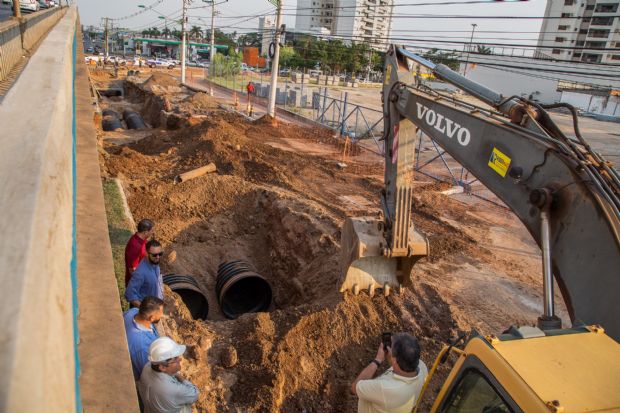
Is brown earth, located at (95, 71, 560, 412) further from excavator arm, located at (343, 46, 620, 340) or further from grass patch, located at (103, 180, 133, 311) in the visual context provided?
excavator arm, located at (343, 46, 620, 340)

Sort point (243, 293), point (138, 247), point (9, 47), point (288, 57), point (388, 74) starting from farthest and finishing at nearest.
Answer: point (288, 57) → point (243, 293) → point (9, 47) → point (388, 74) → point (138, 247)

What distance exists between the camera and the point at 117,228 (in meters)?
8.70

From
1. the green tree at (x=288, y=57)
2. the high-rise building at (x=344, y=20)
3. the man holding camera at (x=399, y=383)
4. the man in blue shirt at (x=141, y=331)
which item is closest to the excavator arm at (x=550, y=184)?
the man holding camera at (x=399, y=383)

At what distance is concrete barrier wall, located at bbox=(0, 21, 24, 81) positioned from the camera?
7062 mm

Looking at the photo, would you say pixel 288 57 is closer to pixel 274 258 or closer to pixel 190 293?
pixel 274 258

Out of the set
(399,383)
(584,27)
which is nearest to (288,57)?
(584,27)

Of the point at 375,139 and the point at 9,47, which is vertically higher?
the point at 9,47

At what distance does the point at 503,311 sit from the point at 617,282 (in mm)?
5795

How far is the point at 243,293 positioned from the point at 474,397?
691cm

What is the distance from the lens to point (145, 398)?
156 inches

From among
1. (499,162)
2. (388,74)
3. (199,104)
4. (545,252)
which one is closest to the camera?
(545,252)

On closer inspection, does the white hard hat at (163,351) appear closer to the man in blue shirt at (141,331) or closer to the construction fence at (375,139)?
the man in blue shirt at (141,331)

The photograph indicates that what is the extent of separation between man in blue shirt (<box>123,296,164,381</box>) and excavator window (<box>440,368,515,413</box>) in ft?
9.26

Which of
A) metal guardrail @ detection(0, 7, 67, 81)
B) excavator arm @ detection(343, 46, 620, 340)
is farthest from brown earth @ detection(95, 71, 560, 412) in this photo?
metal guardrail @ detection(0, 7, 67, 81)
